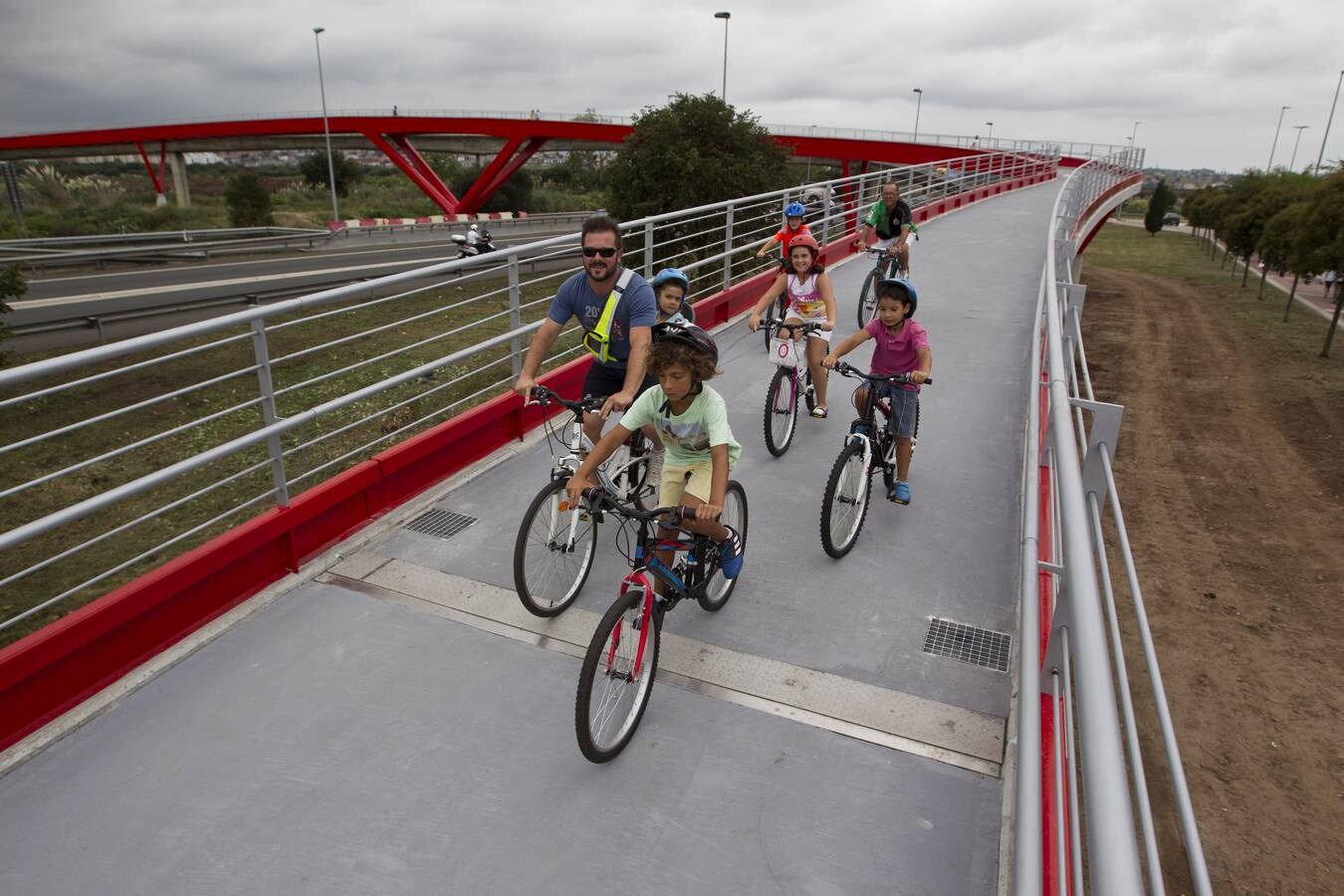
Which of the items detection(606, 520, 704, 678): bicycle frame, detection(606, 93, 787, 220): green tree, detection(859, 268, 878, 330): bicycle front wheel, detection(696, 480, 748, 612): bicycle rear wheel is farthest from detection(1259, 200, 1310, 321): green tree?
detection(606, 520, 704, 678): bicycle frame

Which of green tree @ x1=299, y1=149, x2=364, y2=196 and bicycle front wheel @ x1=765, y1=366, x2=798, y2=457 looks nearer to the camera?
bicycle front wheel @ x1=765, y1=366, x2=798, y2=457

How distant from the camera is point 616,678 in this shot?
11.7 feet

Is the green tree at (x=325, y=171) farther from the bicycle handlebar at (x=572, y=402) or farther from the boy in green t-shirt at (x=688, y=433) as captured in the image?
the boy in green t-shirt at (x=688, y=433)

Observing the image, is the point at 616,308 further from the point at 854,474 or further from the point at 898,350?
the point at 898,350

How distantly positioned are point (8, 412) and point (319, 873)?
16280 mm

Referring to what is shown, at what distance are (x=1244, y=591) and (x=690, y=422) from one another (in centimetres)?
1416

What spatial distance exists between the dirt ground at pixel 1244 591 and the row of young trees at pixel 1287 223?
141 inches

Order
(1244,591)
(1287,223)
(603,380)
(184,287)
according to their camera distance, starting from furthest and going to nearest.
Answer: (1287,223)
(184,287)
(1244,591)
(603,380)

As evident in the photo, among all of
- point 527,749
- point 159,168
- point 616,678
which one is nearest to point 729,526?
point 616,678

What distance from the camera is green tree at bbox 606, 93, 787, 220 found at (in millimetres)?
27516

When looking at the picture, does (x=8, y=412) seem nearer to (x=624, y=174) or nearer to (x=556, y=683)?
(x=556, y=683)

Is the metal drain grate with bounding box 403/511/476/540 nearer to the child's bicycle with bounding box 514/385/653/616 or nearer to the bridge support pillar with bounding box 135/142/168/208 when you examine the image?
the child's bicycle with bounding box 514/385/653/616

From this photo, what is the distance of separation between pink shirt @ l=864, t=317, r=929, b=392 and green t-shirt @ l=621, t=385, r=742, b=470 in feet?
6.48

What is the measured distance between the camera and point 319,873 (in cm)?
304
